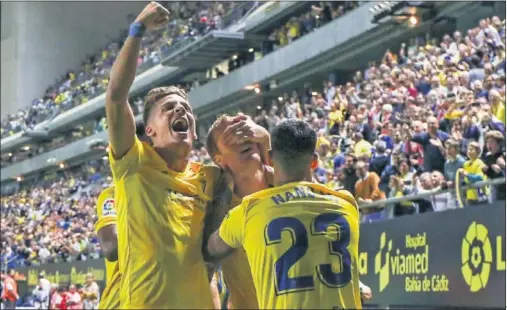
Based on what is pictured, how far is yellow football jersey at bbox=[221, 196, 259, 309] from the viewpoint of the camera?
4.80 metres

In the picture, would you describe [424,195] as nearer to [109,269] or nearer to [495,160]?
[495,160]

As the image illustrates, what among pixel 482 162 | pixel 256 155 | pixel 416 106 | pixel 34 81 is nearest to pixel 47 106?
pixel 34 81

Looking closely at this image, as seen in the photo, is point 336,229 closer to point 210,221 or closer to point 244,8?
point 210,221

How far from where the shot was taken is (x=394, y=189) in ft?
43.2

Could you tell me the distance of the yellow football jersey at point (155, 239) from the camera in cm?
433

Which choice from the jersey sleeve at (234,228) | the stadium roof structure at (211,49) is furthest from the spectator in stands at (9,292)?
the jersey sleeve at (234,228)

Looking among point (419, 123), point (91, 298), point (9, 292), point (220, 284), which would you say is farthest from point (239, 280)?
point (9, 292)

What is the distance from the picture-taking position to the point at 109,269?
4711mm

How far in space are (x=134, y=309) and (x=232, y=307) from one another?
2.17ft

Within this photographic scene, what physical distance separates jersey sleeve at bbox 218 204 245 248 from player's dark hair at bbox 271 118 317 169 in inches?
11.5

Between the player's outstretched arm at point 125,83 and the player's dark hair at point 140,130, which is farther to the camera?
the player's dark hair at point 140,130

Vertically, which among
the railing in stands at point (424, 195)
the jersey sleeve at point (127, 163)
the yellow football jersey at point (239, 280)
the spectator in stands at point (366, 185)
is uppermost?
the spectator in stands at point (366, 185)

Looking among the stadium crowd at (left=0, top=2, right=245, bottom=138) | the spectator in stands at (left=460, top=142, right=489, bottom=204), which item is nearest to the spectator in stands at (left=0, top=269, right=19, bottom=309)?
the stadium crowd at (left=0, top=2, right=245, bottom=138)

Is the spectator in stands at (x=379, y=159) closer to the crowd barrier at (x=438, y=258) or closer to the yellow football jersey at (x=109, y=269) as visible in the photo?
the crowd barrier at (x=438, y=258)
